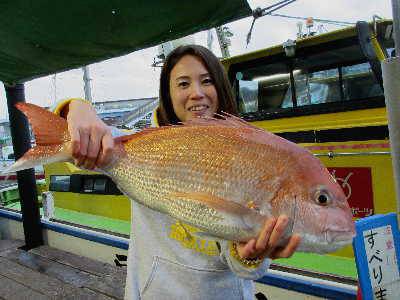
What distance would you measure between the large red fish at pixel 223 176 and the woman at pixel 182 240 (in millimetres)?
150

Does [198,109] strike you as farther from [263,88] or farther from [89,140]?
[263,88]

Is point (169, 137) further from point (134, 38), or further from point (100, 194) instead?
point (100, 194)

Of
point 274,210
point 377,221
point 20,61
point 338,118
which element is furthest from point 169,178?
point 20,61

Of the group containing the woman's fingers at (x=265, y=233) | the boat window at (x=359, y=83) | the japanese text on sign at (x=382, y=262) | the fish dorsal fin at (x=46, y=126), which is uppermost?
the boat window at (x=359, y=83)

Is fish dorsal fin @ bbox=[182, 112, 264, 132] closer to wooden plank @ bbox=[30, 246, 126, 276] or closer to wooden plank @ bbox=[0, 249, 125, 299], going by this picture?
wooden plank @ bbox=[0, 249, 125, 299]

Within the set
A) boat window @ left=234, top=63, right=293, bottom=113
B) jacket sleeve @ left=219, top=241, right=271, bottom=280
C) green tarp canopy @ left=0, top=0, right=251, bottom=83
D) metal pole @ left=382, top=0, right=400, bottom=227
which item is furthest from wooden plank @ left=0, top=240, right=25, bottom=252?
metal pole @ left=382, top=0, right=400, bottom=227

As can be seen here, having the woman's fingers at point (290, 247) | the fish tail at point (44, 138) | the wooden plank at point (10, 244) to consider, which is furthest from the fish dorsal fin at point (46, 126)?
the wooden plank at point (10, 244)

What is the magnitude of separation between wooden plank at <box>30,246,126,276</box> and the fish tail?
2.80 metres

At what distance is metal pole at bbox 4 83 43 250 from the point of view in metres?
4.55

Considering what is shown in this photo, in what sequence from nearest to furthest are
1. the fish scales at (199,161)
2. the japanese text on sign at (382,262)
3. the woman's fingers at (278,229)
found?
the woman's fingers at (278,229) < the fish scales at (199,161) < the japanese text on sign at (382,262)

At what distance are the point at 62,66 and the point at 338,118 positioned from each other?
2.74 m

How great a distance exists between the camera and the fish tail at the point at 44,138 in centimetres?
127

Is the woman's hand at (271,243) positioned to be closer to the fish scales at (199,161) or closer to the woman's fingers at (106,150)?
Result: the fish scales at (199,161)

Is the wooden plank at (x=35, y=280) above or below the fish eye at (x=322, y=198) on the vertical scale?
below
